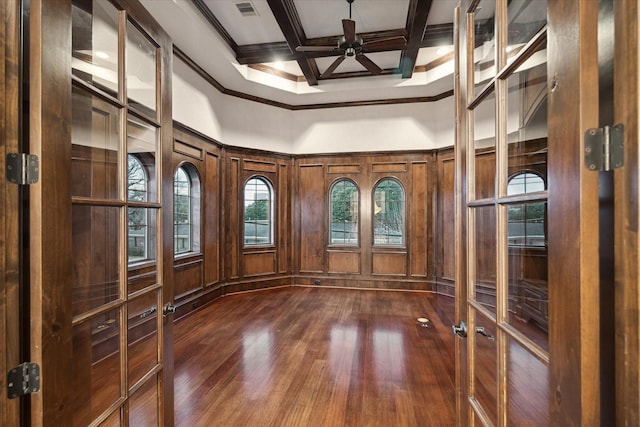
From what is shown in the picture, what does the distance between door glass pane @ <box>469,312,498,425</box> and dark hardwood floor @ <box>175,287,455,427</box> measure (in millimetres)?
1006

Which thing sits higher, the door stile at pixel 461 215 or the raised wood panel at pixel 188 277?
the door stile at pixel 461 215

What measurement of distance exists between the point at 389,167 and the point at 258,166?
7.73ft

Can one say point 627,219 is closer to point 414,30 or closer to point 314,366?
point 314,366

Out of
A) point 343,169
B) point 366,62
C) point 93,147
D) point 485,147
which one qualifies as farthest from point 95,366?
point 343,169

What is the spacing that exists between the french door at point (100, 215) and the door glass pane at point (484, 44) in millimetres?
1409

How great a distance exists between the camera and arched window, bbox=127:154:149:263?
1319mm

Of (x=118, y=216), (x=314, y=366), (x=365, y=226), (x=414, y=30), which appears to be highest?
(x=414, y=30)

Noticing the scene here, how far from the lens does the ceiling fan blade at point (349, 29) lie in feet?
10.5

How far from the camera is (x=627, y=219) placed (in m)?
0.57

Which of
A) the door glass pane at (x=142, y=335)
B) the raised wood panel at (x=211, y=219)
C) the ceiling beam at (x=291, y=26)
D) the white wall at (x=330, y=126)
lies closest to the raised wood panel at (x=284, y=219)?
the white wall at (x=330, y=126)

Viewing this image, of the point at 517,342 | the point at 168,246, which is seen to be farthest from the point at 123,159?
the point at 517,342

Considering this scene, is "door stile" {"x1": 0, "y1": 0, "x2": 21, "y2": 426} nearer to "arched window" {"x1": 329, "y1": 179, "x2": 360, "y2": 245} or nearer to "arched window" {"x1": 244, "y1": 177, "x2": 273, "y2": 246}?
"arched window" {"x1": 244, "y1": 177, "x2": 273, "y2": 246}

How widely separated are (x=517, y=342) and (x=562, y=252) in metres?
0.38

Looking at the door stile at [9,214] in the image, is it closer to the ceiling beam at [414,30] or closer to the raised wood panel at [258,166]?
the ceiling beam at [414,30]
